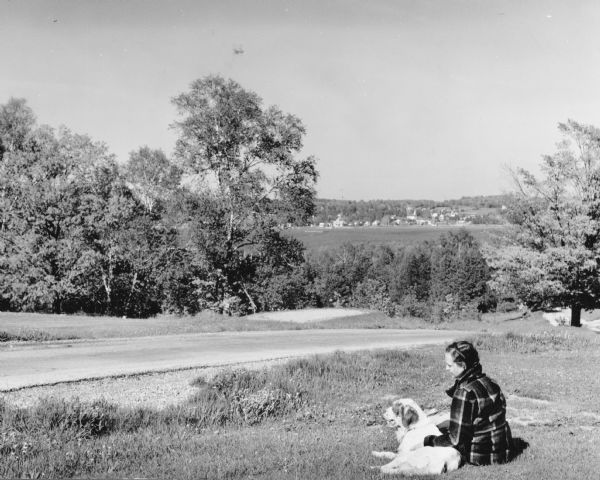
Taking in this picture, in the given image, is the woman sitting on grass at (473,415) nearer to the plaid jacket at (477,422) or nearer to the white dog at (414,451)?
the plaid jacket at (477,422)

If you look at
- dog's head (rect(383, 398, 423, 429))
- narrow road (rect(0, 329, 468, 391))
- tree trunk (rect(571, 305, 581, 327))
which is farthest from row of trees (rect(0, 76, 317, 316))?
dog's head (rect(383, 398, 423, 429))

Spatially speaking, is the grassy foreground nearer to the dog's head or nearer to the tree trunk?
the dog's head

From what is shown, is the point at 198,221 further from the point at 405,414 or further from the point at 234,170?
the point at 405,414

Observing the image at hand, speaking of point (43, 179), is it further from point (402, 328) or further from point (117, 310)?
point (402, 328)

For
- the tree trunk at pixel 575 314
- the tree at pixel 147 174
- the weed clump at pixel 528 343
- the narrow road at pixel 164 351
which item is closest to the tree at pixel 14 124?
the tree at pixel 147 174

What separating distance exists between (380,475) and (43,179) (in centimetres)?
3805

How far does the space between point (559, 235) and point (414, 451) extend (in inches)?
1104

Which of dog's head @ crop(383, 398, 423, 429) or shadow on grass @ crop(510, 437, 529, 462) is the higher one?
dog's head @ crop(383, 398, 423, 429)

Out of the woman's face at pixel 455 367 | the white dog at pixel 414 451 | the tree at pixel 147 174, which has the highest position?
the tree at pixel 147 174

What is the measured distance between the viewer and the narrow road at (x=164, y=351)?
12844 mm

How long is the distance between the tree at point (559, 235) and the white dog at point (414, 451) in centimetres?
2574

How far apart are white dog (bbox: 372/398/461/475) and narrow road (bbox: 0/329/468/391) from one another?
7.39 meters

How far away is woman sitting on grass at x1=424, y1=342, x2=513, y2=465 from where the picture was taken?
6633mm

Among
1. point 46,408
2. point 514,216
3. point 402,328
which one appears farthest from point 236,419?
point 514,216
